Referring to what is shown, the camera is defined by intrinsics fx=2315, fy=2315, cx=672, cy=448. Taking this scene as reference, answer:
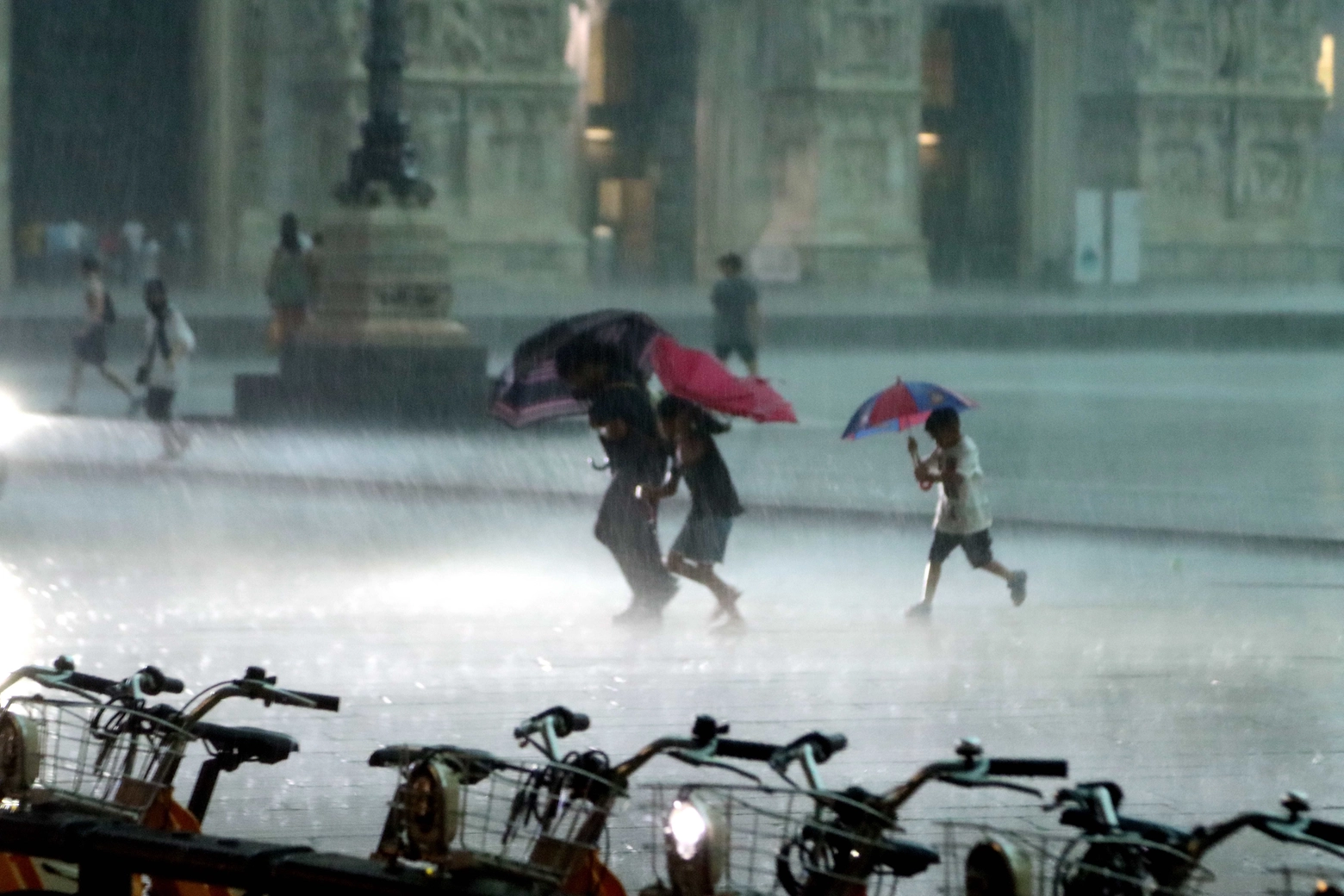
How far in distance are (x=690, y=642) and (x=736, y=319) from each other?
12997 mm

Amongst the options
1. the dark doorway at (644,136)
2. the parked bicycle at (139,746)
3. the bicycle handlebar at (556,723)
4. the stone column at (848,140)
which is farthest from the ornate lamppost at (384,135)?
the dark doorway at (644,136)

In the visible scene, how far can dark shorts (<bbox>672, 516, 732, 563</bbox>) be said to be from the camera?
32.8ft

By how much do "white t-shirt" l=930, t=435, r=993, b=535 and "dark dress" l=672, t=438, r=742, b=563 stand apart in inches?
38.8

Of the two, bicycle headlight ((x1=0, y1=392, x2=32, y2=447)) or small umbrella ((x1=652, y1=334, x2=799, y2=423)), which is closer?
small umbrella ((x1=652, y1=334, x2=799, y2=423))

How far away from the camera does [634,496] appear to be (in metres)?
10.1

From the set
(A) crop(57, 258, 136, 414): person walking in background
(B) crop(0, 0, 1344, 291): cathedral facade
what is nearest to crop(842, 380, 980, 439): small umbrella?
(A) crop(57, 258, 136, 414): person walking in background

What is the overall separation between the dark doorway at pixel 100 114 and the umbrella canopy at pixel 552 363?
92.5 ft

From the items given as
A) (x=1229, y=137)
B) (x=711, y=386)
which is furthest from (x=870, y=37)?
(x=711, y=386)

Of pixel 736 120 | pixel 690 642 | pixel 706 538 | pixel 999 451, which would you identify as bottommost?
pixel 999 451

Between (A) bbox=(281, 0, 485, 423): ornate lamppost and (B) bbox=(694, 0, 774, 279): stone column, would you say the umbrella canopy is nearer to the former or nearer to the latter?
(A) bbox=(281, 0, 485, 423): ornate lamppost

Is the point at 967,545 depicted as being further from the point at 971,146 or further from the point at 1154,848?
the point at 971,146

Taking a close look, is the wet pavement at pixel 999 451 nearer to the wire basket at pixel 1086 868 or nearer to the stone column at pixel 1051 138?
Answer: the wire basket at pixel 1086 868

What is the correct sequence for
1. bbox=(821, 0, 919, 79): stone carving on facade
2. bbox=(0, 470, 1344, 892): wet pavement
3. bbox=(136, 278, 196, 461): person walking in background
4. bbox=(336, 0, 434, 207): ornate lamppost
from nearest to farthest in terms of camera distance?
bbox=(0, 470, 1344, 892): wet pavement < bbox=(136, 278, 196, 461): person walking in background < bbox=(336, 0, 434, 207): ornate lamppost < bbox=(821, 0, 919, 79): stone carving on facade

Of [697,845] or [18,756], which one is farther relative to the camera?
[18,756]
